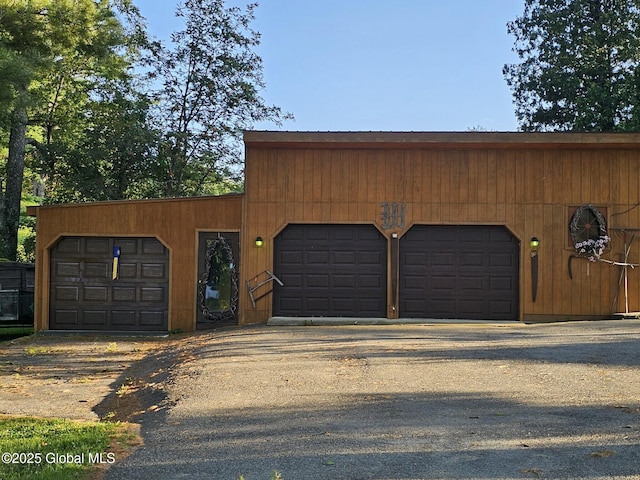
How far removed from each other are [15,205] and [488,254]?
14.3 m

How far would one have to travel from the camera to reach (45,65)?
13094 mm

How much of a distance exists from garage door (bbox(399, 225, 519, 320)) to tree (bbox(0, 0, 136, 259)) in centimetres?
780

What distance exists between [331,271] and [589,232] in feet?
15.9

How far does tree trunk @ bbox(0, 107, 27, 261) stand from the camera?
18.9 metres

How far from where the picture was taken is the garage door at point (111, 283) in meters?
12.4

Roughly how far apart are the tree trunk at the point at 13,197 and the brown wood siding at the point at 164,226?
725cm

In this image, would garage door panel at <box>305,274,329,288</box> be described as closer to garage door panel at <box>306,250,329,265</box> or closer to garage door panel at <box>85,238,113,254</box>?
garage door panel at <box>306,250,329,265</box>

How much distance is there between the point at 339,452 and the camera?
12.8ft

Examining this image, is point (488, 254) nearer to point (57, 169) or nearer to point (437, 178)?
point (437, 178)

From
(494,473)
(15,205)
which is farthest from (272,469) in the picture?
(15,205)

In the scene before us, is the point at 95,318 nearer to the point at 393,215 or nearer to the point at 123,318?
the point at 123,318

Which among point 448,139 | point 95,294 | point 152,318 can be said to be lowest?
point 152,318

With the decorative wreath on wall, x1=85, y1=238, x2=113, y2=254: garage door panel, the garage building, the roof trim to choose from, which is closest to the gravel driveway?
the garage building

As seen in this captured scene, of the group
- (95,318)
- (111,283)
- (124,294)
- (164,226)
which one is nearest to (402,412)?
(164,226)
